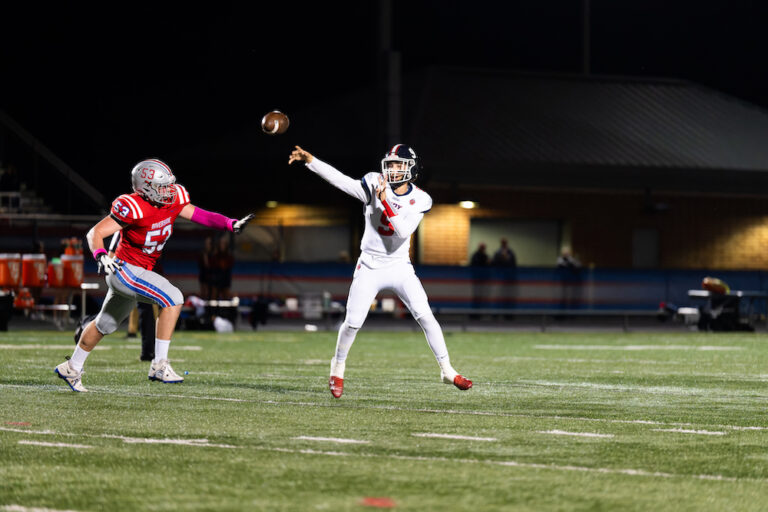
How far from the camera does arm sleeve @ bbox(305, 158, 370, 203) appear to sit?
Answer: 10.5 metres

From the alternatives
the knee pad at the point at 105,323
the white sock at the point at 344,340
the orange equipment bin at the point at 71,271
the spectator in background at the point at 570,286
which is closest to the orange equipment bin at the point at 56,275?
the orange equipment bin at the point at 71,271

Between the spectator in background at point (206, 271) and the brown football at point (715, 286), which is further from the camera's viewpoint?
the brown football at point (715, 286)

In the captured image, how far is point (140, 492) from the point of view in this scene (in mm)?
6156

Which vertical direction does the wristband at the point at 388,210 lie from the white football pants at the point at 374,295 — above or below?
above

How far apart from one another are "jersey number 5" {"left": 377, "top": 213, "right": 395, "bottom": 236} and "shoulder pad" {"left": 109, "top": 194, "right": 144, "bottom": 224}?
2094 millimetres

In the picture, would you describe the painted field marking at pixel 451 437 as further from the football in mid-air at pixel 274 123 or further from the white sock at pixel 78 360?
the white sock at pixel 78 360

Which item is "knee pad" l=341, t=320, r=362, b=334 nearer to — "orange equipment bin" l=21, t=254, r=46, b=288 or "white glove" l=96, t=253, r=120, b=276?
"white glove" l=96, t=253, r=120, b=276

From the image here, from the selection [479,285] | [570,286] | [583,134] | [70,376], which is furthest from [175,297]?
[583,134]

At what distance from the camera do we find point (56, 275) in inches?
876

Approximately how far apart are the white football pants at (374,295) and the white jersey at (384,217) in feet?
0.25

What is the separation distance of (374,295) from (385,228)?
580 millimetres

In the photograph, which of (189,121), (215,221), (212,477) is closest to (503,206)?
(189,121)

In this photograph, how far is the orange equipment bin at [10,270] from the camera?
875 inches

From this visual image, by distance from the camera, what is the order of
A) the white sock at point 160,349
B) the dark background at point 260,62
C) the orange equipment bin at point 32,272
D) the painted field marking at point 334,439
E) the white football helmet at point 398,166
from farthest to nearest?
the dark background at point 260,62
the orange equipment bin at point 32,272
the white sock at point 160,349
the white football helmet at point 398,166
the painted field marking at point 334,439
